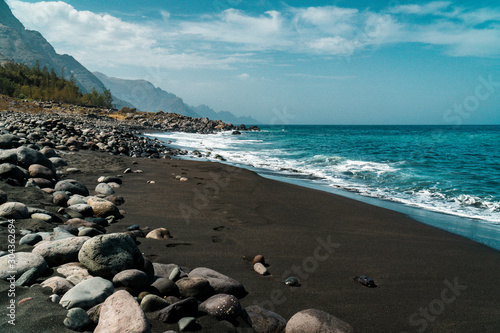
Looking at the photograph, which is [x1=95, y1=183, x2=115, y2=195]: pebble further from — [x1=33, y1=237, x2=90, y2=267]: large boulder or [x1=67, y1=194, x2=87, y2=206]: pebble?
[x1=33, y1=237, x2=90, y2=267]: large boulder

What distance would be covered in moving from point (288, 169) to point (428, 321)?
11.5 meters

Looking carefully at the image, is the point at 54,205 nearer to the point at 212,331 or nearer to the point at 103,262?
the point at 103,262

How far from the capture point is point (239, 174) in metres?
10.2

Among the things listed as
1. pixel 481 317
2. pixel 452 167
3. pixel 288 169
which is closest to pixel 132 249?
pixel 481 317

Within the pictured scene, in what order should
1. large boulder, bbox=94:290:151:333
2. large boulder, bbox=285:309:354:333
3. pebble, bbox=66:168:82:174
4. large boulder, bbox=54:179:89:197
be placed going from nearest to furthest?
large boulder, bbox=94:290:151:333, large boulder, bbox=285:309:354:333, large boulder, bbox=54:179:89:197, pebble, bbox=66:168:82:174

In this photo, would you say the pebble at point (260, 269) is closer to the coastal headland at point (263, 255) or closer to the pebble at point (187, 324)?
the coastal headland at point (263, 255)

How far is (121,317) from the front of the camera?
179 cm

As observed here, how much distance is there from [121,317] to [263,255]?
221 cm

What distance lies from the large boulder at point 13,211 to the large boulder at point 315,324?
3340 mm

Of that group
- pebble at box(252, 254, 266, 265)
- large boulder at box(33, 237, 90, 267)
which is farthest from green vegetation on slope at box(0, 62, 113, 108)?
pebble at box(252, 254, 266, 265)

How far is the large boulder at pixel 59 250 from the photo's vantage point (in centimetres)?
259

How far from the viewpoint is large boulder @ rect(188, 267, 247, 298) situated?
A: 2.61 metres
